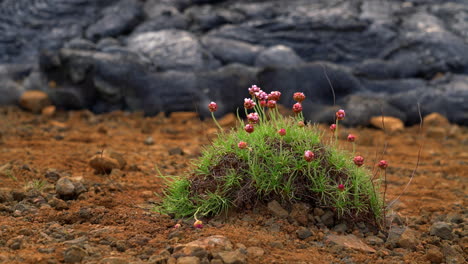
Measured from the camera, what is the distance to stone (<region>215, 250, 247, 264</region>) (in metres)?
2.20

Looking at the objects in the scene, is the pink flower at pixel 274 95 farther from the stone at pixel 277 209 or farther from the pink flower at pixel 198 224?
the pink flower at pixel 198 224

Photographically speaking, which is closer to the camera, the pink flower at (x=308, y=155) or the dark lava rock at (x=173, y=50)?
the pink flower at (x=308, y=155)

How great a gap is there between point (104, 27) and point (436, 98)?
6.31 metres

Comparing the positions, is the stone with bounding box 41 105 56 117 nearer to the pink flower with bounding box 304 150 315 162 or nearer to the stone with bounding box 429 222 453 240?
the pink flower with bounding box 304 150 315 162

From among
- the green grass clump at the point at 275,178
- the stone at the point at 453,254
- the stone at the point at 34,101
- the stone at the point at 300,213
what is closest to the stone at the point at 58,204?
the green grass clump at the point at 275,178

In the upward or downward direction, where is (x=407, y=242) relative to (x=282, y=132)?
downward

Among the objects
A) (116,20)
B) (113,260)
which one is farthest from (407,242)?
(116,20)

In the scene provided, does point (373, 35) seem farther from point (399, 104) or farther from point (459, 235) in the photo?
point (459, 235)

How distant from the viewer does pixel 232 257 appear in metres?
2.22

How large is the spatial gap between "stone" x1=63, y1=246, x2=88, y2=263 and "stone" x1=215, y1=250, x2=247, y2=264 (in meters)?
0.63

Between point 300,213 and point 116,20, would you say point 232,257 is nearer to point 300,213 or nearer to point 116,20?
point 300,213

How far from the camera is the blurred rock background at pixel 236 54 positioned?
27.6 feet

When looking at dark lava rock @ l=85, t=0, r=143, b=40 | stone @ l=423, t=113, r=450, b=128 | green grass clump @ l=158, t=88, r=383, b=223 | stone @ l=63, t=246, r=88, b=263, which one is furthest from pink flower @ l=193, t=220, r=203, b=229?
dark lava rock @ l=85, t=0, r=143, b=40

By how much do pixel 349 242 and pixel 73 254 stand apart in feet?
4.87
